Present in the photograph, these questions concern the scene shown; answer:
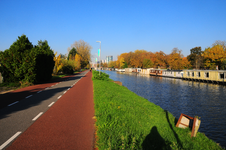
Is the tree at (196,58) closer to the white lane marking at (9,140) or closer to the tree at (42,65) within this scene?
the tree at (42,65)

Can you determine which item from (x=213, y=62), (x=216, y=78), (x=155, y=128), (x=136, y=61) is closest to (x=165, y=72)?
(x=213, y=62)

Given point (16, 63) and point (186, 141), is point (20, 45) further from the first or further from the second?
point (186, 141)

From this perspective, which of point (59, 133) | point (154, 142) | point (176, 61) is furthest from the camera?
point (176, 61)

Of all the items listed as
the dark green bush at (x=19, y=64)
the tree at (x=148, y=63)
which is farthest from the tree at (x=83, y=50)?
the dark green bush at (x=19, y=64)

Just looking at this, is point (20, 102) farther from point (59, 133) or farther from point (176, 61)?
point (176, 61)

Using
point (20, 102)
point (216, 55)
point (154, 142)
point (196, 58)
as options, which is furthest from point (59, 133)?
point (196, 58)

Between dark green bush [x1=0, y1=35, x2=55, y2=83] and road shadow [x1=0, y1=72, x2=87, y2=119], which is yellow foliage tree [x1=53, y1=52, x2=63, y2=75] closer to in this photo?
dark green bush [x1=0, y1=35, x2=55, y2=83]

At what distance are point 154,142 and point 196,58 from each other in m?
95.5

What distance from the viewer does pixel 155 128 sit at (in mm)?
6988

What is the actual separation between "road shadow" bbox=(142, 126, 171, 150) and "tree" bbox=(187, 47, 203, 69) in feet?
295

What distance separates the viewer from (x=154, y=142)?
5.39 m

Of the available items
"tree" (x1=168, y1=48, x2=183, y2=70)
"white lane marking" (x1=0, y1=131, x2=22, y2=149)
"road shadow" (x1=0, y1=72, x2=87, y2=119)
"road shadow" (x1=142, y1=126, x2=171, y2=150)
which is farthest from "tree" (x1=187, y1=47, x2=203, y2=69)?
"white lane marking" (x1=0, y1=131, x2=22, y2=149)

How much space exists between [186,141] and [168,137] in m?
0.65

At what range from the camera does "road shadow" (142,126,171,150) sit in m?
4.93
